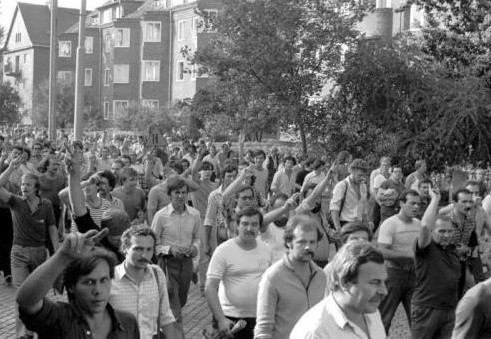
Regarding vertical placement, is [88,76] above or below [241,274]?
above

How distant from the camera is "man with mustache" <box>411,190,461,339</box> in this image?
306 inches

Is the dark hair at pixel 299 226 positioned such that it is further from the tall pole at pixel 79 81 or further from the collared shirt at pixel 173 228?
the tall pole at pixel 79 81

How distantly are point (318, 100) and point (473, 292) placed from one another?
24.2m

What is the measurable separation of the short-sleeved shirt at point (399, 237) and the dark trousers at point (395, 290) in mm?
78

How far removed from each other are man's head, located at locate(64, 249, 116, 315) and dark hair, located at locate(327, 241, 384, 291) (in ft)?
3.86

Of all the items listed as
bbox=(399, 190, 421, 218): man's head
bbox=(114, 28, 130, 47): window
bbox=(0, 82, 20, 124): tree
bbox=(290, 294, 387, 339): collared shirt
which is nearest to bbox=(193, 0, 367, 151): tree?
bbox=(399, 190, 421, 218): man's head

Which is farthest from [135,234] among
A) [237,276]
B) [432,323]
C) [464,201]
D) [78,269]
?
[464,201]

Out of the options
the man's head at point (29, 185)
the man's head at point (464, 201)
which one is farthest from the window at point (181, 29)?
the man's head at point (464, 201)

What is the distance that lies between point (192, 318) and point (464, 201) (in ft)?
10.9

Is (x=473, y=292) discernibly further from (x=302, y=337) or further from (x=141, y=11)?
(x=141, y=11)

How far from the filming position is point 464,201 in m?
9.75

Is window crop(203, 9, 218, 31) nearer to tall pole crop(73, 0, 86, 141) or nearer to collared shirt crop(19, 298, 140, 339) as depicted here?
tall pole crop(73, 0, 86, 141)

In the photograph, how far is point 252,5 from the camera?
26.1 metres

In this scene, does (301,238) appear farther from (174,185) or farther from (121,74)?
(121,74)
